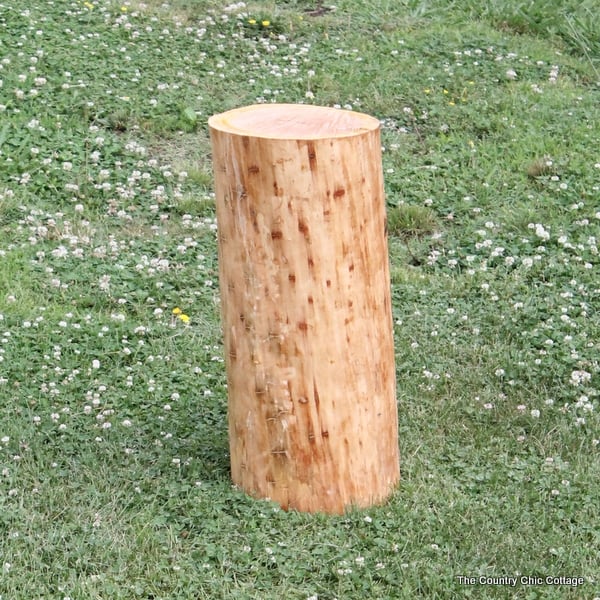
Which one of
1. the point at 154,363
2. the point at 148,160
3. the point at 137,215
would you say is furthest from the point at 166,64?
the point at 154,363

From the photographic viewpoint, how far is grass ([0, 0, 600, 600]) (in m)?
3.53

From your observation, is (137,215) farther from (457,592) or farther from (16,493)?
(457,592)

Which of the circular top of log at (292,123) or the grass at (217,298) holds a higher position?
the circular top of log at (292,123)

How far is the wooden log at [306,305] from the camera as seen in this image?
11.4 ft

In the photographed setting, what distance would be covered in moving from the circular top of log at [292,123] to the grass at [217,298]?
133 centimetres

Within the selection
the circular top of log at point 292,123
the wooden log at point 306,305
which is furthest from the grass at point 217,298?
the circular top of log at point 292,123

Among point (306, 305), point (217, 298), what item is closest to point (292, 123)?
point (306, 305)

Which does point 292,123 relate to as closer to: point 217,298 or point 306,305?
point 306,305

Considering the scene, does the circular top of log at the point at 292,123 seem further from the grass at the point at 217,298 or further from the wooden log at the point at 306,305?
the grass at the point at 217,298

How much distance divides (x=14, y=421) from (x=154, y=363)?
2.55 feet

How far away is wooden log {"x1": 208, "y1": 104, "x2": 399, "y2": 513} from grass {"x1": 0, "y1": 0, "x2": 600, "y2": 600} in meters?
0.19

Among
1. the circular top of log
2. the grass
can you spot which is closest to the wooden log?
the circular top of log

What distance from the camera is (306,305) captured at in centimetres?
355

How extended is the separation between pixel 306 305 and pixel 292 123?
665 millimetres
